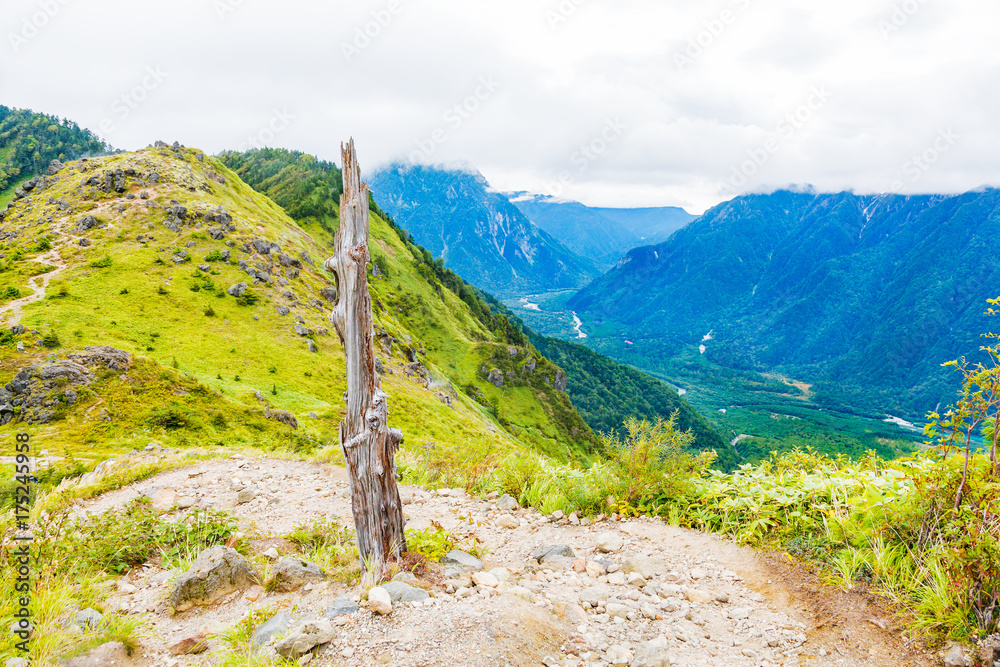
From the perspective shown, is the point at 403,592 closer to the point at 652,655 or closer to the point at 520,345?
the point at 652,655

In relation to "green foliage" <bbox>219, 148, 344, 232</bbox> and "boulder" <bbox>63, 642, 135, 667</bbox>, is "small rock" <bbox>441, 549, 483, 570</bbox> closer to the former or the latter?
"boulder" <bbox>63, 642, 135, 667</bbox>

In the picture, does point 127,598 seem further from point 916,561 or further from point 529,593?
point 916,561

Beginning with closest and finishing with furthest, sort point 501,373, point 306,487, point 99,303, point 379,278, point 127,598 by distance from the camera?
1. point 127,598
2. point 306,487
3. point 99,303
4. point 501,373
5. point 379,278

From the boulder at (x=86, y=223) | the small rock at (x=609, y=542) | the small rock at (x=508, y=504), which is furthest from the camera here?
the boulder at (x=86, y=223)

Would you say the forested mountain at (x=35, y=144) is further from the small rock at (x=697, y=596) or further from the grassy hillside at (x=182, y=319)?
the small rock at (x=697, y=596)

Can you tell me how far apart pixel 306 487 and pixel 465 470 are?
4109 mm

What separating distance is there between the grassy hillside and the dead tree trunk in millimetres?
9068

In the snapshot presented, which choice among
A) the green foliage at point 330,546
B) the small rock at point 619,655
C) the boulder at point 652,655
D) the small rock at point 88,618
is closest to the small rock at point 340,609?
the green foliage at point 330,546

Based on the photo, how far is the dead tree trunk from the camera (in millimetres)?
6488

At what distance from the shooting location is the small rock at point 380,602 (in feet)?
17.7

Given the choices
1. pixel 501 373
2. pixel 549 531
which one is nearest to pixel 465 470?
pixel 549 531

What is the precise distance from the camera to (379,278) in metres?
107

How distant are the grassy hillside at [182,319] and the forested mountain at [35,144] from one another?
120m

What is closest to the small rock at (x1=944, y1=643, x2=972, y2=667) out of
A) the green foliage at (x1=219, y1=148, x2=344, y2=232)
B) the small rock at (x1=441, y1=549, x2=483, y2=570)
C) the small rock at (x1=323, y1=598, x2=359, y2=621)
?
the small rock at (x1=441, y1=549, x2=483, y2=570)
